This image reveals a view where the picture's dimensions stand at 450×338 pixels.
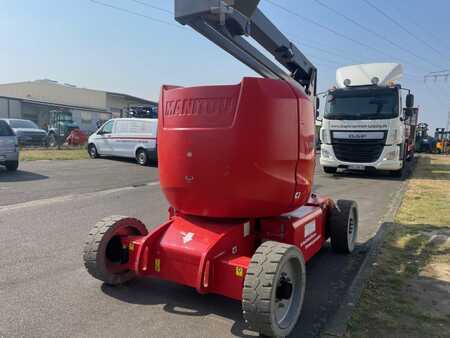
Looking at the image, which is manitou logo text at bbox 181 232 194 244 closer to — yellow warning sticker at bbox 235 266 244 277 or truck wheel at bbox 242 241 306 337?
yellow warning sticker at bbox 235 266 244 277

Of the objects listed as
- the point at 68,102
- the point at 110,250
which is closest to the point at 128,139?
the point at 110,250

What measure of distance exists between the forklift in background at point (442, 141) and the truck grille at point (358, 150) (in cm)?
2619

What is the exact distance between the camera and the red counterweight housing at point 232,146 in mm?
3289

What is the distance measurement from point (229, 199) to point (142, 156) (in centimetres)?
1343

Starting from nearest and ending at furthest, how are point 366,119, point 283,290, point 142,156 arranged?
point 283,290, point 366,119, point 142,156

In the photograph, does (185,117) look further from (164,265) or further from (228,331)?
(228,331)

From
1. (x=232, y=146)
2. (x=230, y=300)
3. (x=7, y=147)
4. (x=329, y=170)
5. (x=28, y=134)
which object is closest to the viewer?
(x=232, y=146)

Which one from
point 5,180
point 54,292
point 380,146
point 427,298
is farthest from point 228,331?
point 380,146

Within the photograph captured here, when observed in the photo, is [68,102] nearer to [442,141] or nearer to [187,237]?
[442,141]

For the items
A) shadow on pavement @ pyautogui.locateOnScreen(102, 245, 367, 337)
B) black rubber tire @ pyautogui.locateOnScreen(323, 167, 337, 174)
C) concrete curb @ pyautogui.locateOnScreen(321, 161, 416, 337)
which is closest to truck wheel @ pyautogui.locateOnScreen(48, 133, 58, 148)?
black rubber tire @ pyautogui.locateOnScreen(323, 167, 337, 174)

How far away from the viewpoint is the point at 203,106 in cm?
337

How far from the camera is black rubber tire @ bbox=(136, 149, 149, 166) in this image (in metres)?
16.2

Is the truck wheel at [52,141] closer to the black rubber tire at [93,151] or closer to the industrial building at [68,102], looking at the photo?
the black rubber tire at [93,151]

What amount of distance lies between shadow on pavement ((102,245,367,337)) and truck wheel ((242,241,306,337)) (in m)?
0.20
